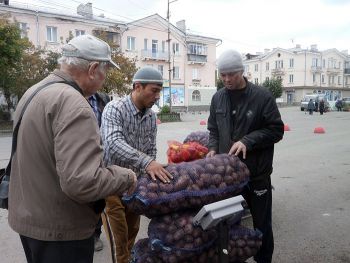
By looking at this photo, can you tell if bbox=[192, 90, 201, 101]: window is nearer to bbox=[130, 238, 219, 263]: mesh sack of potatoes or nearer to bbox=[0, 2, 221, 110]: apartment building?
bbox=[0, 2, 221, 110]: apartment building

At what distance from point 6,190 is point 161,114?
979 inches

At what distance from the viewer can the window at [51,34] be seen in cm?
3553

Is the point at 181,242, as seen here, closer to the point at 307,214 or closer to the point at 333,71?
the point at 307,214

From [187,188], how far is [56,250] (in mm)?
961

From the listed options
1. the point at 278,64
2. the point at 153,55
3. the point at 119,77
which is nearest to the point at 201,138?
Result: the point at 119,77

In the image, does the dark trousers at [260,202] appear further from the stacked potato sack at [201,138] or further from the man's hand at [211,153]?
the stacked potato sack at [201,138]

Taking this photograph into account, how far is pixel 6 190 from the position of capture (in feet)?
7.08

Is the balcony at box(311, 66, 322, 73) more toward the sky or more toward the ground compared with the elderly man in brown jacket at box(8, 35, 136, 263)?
more toward the sky

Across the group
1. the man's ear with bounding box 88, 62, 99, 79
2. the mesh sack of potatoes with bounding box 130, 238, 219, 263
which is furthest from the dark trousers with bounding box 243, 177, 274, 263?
the man's ear with bounding box 88, 62, 99, 79

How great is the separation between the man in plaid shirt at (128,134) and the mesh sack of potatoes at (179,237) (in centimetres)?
40

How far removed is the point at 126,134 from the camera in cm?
316

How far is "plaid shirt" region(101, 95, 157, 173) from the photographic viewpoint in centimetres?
290

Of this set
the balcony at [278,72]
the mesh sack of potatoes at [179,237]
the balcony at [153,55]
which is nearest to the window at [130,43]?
the balcony at [153,55]

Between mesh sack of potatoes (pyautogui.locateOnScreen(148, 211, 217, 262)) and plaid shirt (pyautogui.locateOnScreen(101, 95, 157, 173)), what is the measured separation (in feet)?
1.44
